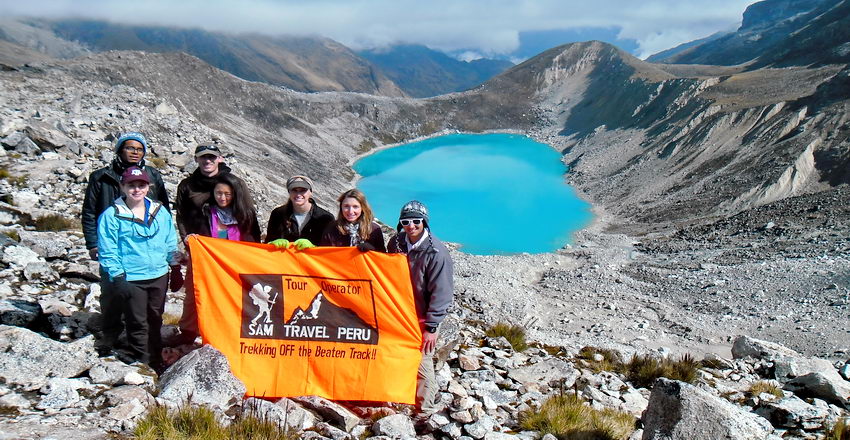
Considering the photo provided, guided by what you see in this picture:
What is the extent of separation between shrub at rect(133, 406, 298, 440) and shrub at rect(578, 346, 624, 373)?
5897mm

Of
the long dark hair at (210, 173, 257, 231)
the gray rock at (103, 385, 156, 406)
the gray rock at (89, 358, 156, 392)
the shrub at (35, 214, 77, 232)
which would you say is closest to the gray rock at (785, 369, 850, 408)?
the long dark hair at (210, 173, 257, 231)

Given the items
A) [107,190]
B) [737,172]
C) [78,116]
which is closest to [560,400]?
[107,190]

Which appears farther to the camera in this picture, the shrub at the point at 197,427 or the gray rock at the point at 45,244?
the gray rock at the point at 45,244

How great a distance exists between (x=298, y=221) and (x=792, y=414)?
6.27 meters

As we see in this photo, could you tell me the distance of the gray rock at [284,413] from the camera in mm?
4820

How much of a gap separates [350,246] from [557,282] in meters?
18.6

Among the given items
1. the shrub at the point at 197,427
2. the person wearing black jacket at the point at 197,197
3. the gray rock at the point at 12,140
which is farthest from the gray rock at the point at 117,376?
the gray rock at the point at 12,140

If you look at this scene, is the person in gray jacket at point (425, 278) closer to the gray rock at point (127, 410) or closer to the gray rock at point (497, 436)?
the gray rock at point (497, 436)

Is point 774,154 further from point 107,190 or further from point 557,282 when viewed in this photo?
point 107,190

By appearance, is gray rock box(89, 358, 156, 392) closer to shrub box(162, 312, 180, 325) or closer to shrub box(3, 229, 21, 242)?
shrub box(162, 312, 180, 325)

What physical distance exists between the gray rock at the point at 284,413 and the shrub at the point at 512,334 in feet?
16.7

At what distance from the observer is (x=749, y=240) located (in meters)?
25.7

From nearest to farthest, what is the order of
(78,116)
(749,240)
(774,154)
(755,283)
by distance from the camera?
(755,283), (749,240), (78,116), (774,154)

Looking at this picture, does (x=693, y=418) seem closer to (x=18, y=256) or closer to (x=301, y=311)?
(x=301, y=311)
